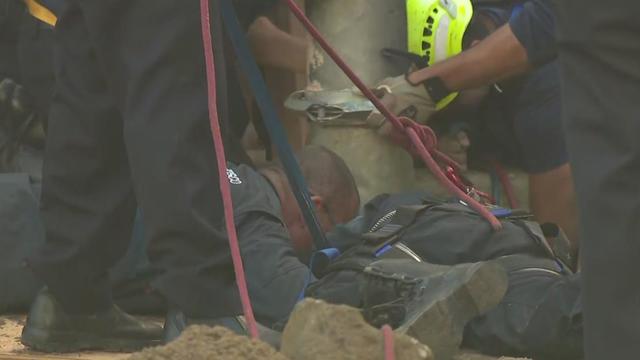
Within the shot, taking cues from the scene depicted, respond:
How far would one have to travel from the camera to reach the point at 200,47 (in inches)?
109

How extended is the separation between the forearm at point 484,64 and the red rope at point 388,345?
226 cm

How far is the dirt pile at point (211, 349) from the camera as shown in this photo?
82.1 inches

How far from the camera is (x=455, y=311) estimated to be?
8.89 feet

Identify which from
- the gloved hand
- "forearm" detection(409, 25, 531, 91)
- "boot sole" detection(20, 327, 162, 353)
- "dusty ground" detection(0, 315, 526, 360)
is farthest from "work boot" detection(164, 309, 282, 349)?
"forearm" detection(409, 25, 531, 91)

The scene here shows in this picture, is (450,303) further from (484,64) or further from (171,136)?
(484,64)

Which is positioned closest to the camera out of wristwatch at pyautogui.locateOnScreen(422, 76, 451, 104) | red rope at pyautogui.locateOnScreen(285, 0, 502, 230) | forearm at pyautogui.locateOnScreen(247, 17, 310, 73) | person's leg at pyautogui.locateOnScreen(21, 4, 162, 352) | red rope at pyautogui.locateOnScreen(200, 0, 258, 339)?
red rope at pyautogui.locateOnScreen(200, 0, 258, 339)

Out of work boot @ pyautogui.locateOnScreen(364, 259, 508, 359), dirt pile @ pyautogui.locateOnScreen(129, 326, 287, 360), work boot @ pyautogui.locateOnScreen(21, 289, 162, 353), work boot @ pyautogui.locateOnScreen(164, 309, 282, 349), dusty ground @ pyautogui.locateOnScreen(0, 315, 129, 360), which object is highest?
dirt pile @ pyautogui.locateOnScreen(129, 326, 287, 360)

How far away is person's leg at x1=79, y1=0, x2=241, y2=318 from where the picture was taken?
2.74 m

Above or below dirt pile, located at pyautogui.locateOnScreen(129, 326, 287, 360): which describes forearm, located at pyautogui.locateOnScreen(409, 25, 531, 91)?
above

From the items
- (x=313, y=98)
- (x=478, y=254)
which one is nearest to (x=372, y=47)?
(x=313, y=98)

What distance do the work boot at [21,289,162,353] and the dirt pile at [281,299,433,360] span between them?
1056 millimetres

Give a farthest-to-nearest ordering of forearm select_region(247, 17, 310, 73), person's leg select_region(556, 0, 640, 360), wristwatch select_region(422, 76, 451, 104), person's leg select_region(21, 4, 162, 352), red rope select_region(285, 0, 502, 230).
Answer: forearm select_region(247, 17, 310, 73), wristwatch select_region(422, 76, 451, 104), red rope select_region(285, 0, 502, 230), person's leg select_region(21, 4, 162, 352), person's leg select_region(556, 0, 640, 360)

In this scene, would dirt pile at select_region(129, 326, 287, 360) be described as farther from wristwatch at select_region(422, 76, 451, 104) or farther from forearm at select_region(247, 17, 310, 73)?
forearm at select_region(247, 17, 310, 73)

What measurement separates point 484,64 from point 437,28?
0.82 feet
